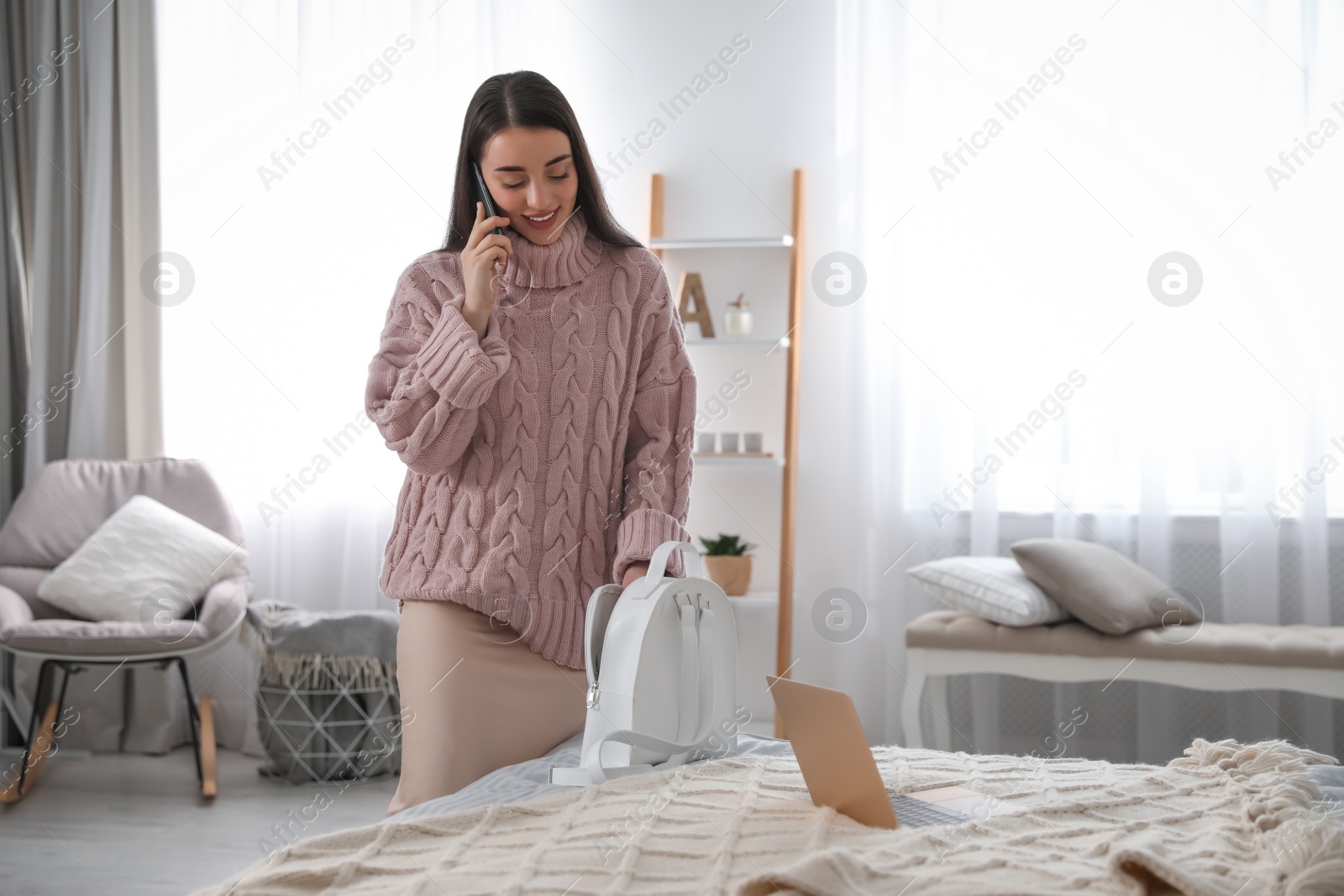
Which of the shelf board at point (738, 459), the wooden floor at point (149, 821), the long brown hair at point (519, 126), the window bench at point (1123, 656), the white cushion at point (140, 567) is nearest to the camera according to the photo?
the long brown hair at point (519, 126)

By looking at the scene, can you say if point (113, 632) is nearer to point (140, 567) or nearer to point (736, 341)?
point (140, 567)

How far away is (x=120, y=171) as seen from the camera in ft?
11.7

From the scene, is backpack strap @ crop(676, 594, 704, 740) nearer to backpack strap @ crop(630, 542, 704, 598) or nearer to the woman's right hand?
backpack strap @ crop(630, 542, 704, 598)

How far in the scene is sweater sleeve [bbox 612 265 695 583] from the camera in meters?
1.36

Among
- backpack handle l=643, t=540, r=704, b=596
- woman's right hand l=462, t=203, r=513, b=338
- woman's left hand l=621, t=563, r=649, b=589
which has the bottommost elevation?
woman's left hand l=621, t=563, r=649, b=589

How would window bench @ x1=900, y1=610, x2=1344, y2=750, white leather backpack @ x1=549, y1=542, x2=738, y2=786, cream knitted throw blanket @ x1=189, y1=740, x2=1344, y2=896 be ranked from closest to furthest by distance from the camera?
cream knitted throw blanket @ x1=189, y1=740, x2=1344, y2=896, white leather backpack @ x1=549, y1=542, x2=738, y2=786, window bench @ x1=900, y1=610, x2=1344, y2=750

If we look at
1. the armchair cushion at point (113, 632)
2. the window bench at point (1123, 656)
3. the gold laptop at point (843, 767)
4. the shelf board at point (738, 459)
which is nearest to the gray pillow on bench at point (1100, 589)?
the window bench at point (1123, 656)

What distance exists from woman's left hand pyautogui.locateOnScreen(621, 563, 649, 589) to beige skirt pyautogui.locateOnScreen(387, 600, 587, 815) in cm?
15

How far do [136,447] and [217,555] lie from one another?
0.68 m

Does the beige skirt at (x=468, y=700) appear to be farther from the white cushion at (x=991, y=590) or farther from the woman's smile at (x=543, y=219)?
the white cushion at (x=991, y=590)

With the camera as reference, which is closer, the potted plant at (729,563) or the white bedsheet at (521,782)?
the white bedsheet at (521,782)

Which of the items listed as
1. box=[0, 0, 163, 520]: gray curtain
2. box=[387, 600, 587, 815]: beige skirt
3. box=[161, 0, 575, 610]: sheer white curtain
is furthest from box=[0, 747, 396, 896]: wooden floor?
box=[387, 600, 587, 815]: beige skirt

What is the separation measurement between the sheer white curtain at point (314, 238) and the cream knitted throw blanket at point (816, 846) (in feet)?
8.80

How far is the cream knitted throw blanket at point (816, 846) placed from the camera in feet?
2.51
